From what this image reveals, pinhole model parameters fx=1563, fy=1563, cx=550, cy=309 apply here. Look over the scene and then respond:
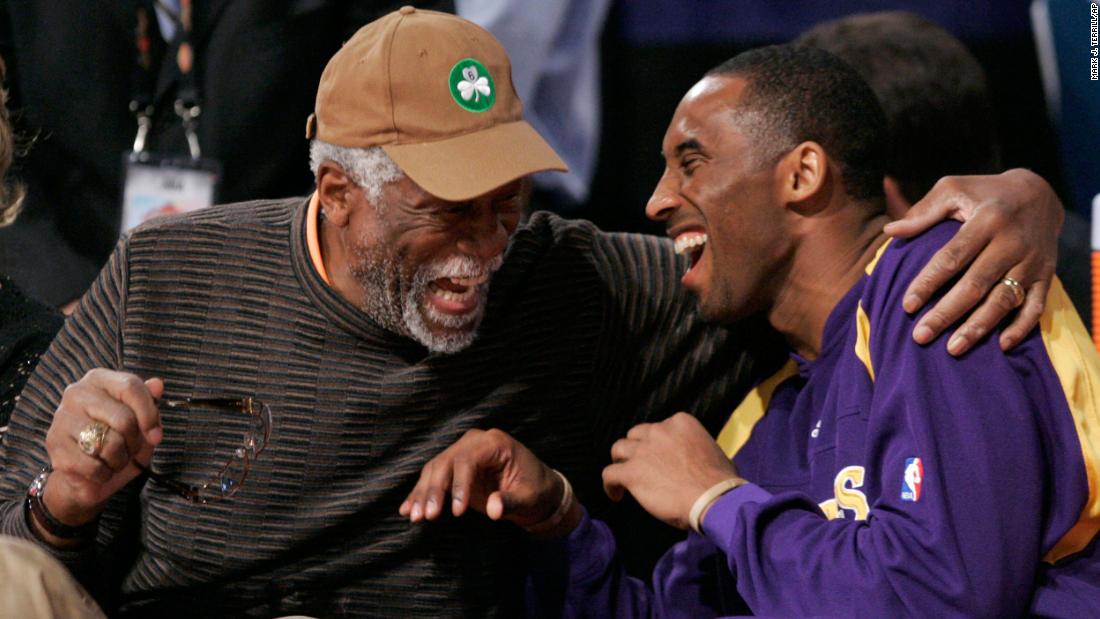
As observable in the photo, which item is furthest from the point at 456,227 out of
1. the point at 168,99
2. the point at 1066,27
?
the point at 1066,27

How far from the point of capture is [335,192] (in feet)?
7.27

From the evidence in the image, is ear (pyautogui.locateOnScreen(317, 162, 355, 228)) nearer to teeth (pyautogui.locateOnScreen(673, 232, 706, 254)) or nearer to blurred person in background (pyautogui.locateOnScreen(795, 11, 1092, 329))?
teeth (pyautogui.locateOnScreen(673, 232, 706, 254))

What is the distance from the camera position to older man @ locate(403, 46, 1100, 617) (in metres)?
1.73

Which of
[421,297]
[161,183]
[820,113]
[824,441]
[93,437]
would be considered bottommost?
[824,441]

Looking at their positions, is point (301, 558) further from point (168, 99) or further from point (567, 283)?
point (168, 99)

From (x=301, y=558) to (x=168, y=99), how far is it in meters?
1.18

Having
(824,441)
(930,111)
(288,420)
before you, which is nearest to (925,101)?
(930,111)

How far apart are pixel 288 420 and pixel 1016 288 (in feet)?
3.38

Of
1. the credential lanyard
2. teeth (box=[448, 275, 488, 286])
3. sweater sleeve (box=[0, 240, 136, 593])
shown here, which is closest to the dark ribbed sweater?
sweater sleeve (box=[0, 240, 136, 593])

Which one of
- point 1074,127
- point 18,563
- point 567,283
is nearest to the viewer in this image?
point 18,563

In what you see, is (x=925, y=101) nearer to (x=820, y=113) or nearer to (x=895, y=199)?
(x=895, y=199)

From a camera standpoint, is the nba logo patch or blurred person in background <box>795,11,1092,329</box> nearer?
the nba logo patch

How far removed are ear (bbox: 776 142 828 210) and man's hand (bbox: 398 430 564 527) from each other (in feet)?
1.70

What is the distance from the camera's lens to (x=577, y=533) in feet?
7.34
